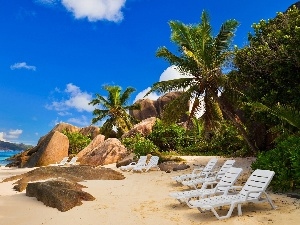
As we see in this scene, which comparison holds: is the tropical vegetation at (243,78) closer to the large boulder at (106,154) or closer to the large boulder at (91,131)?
the large boulder at (106,154)

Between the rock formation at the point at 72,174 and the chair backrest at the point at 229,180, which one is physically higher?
the rock formation at the point at 72,174

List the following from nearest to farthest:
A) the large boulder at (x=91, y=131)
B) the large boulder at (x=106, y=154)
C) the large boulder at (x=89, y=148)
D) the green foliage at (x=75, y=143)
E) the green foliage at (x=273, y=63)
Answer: the green foliage at (x=273, y=63) → the large boulder at (x=106, y=154) → the large boulder at (x=89, y=148) → the green foliage at (x=75, y=143) → the large boulder at (x=91, y=131)

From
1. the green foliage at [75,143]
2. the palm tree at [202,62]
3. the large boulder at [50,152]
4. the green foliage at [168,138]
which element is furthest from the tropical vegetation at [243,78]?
the green foliage at [75,143]

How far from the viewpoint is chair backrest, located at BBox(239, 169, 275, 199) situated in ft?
28.6

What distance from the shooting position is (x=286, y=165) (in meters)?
11.5

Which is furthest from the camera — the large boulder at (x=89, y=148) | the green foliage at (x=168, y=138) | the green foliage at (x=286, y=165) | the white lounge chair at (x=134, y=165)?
the green foliage at (x=168, y=138)

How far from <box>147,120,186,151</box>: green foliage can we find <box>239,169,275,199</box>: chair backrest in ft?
74.2

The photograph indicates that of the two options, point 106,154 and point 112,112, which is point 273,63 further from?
point 112,112

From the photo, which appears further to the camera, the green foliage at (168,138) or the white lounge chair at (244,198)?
the green foliage at (168,138)

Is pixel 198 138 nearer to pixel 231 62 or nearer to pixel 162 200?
pixel 231 62

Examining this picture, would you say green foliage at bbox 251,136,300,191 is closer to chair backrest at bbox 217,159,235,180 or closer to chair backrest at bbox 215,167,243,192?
chair backrest at bbox 217,159,235,180

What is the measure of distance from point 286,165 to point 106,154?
17.4 meters

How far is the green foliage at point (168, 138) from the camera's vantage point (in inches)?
1262

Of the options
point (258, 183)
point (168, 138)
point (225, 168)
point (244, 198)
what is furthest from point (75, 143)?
point (244, 198)
